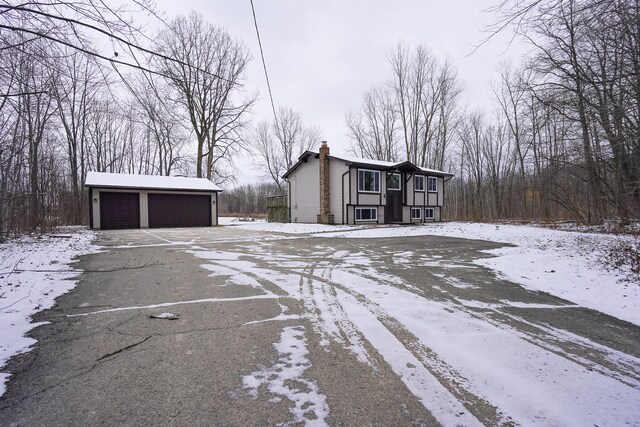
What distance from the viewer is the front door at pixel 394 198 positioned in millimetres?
22766

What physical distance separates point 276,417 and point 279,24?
25.4 feet

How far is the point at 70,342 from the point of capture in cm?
293

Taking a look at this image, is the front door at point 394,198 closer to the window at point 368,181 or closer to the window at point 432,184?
the window at point 368,181

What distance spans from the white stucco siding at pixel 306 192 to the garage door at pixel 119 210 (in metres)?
11.2

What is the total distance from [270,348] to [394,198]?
21.6m

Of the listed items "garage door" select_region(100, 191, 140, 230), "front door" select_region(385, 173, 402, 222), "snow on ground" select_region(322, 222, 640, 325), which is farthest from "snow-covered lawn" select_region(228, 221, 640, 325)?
"garage door" select_region(100, 191, 140, 230)

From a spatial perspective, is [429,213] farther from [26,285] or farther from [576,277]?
[26,285]

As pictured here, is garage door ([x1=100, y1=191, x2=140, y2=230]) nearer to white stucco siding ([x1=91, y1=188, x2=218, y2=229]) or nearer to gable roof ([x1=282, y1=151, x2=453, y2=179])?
white stucco siding ([x1=91, y1=188, x2=218, y2=229])

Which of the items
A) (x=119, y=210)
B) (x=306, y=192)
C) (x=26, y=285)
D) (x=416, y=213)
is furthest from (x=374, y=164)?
(x=26, y=285)

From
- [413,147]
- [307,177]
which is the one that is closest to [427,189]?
[413,147]

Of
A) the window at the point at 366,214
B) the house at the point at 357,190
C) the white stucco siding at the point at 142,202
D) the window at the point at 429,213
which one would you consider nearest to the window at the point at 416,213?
the house at the point at 357,190

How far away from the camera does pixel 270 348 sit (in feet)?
9.15

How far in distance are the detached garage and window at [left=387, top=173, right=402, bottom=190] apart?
527 inches

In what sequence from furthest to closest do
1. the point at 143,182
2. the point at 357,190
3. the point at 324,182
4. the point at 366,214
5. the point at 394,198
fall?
the point at 394,198, the point at 366,214, the point at 324,182, the point at 143,182, the point at 357,190
